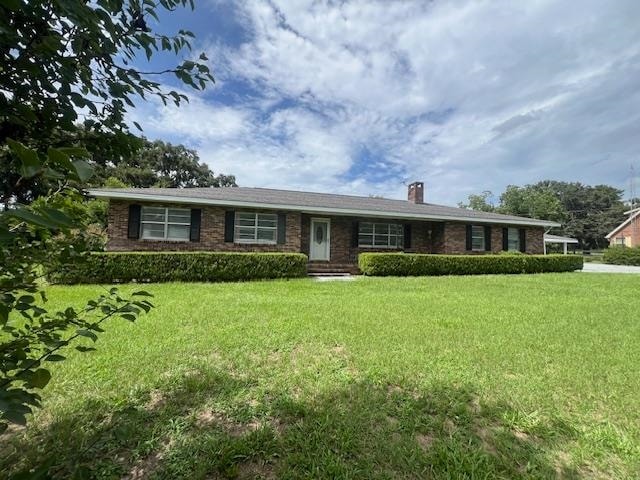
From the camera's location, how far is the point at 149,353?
4.08 metres

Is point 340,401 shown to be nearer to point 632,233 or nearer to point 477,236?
point 477,236

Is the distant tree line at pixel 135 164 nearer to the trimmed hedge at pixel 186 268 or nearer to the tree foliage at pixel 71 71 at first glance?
the tree foliage at pixel 71 71

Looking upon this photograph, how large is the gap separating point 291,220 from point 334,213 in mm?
1910

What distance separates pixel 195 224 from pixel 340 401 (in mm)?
11126

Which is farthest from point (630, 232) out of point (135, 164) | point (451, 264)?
point (135, 164)

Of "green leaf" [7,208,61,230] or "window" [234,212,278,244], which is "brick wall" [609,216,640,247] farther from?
"green leaf" [7,208,61,230]

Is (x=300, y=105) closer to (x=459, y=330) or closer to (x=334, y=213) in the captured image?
(x=334, y=213)

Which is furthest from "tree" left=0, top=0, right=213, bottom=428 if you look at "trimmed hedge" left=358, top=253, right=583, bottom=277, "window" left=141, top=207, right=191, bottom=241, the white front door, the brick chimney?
the brick chimney

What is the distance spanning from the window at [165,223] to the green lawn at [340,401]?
7.29 metres

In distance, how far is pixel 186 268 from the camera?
10867mm

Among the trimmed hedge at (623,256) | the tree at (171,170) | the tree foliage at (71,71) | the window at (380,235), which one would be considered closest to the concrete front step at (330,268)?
the window at (380,235)

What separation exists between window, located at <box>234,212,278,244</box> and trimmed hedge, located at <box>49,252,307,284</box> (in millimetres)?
1968

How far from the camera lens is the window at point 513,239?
18.5 metres

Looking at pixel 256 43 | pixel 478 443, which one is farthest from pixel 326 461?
pixel 256 43
